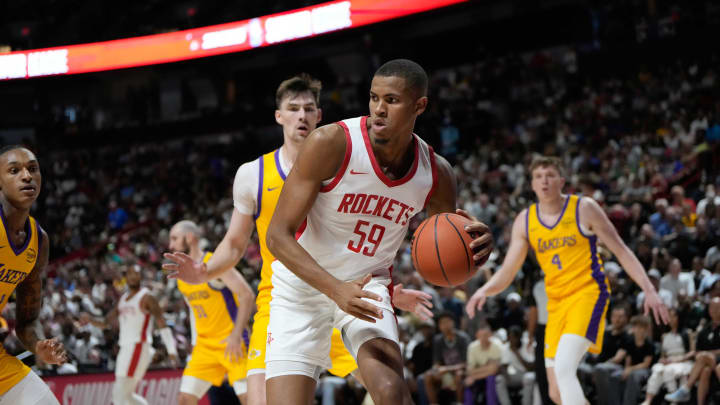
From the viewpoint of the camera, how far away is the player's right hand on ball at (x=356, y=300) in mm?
2969

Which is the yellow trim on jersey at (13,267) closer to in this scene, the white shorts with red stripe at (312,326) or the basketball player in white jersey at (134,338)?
the white shorts with red stripe at (312,326)

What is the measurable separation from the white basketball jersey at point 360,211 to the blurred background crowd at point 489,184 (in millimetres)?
4496

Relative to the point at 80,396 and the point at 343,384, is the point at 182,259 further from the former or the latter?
the point at 80,396

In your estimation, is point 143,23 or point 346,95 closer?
point 346,95

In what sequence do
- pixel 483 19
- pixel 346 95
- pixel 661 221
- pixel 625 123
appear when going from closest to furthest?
1. pixel 661 221
2. pixel 625 123
3. pixel 483 19
4. pixel 346 95

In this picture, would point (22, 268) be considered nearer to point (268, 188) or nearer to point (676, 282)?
point (268, 188)

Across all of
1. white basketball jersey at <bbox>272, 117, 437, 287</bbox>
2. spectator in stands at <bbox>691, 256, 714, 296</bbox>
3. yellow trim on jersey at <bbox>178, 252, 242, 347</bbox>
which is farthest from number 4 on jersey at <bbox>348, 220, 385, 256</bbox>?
spectator in stands at <bbox>691, 256, 714, 296</bbox>

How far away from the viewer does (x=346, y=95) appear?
22.3m

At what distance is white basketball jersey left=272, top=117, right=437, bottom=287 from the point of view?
11.1 ft

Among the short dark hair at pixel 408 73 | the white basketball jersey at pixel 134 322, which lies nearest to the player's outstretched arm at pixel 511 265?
the short dark hair at pixel 408 73

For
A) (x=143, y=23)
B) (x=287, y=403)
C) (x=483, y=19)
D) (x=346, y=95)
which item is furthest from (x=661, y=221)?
(x=143, y=23)

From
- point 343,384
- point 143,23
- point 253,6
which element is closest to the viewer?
point 343,384

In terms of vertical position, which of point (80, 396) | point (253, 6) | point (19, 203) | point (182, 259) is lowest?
point (80, 396)

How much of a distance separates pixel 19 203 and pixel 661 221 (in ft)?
28.6
